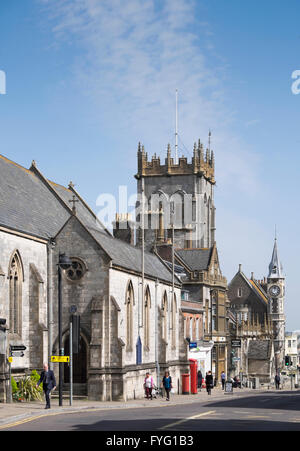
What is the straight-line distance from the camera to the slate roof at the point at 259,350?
9668cm

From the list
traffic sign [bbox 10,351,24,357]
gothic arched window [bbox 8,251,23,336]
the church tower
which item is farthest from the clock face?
traffic sign [bbox 10,351,24,357]

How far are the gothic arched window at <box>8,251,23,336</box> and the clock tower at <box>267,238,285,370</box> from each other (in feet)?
290

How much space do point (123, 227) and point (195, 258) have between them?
14029 millimetres

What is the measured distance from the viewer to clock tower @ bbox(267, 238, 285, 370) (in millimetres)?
121500

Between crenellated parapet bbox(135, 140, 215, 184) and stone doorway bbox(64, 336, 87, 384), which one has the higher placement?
crenellated parapet bbox(135, 140, 215, 184)

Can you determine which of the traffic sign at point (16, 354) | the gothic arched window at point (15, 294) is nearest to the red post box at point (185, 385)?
the gothic arched window at point (15, 294)

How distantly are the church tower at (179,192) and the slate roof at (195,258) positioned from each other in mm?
26922

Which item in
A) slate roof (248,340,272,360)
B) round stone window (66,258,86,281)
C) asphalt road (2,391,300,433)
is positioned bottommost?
slate roof (248,340,272,360)

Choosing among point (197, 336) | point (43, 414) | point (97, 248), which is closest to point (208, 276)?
point (197, 336)

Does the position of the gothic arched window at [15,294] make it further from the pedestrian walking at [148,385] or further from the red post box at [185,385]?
the red post box at [185,385]

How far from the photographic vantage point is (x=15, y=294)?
35.7m

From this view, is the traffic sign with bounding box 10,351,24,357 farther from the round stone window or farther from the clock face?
the clock face
